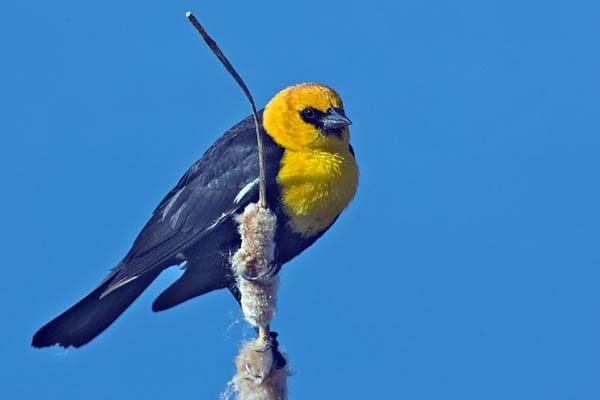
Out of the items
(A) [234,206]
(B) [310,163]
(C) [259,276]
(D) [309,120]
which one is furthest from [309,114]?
(C) [259,276]

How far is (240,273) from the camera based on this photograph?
304 centimetres

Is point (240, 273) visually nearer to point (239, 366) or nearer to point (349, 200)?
point (239, 366)

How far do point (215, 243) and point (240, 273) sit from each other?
114 cm

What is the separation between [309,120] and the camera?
4.21 m

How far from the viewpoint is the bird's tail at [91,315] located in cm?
401

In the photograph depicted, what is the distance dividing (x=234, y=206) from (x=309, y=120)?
0.45 m

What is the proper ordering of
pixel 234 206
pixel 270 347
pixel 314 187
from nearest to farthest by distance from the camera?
pixel 270 347 < pixel 314 187 < pixel 234 206

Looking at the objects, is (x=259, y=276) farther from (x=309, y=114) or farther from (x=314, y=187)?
(x=309, y=114)

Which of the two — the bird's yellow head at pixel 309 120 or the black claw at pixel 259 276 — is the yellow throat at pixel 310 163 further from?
the black claw at pixel 259 276

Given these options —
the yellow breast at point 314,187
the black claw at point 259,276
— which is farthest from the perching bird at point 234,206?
the black claw at point 259,276

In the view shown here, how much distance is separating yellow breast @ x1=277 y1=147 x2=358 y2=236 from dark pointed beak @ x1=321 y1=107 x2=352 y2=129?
112 mm

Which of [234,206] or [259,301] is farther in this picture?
[234,206]

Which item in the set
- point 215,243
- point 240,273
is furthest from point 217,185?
point 240,273

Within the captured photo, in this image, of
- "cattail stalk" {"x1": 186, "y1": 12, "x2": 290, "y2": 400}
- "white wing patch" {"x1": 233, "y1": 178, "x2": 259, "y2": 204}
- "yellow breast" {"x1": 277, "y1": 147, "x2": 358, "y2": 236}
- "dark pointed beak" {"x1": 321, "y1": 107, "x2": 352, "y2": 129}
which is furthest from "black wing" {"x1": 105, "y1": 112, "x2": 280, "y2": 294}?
"cattail stalk" {"x1": 186, "y1": 12, "x2": 290, "y2": 400}
